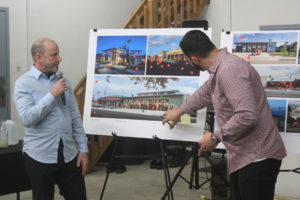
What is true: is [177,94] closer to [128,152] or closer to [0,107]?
[128,152]

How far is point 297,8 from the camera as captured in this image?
4.19m

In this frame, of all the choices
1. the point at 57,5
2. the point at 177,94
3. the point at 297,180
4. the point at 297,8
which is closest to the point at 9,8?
the point at 57,5

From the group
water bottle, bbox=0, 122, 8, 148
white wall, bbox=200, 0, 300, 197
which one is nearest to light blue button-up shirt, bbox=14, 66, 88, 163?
water bottle, bbox=0, 122, 8, 148

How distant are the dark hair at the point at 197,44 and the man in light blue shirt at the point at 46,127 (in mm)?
764

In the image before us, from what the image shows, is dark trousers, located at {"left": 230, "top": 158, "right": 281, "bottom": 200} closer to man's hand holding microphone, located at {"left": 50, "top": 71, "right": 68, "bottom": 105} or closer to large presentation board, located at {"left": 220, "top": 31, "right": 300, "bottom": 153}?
large presentation board, located at {"left": 220, "top": 31, "right": 300, "bottom": 153}

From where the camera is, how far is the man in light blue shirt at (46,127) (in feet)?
6.41

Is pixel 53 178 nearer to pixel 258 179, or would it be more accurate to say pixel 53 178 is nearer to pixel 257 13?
pixel 258 179

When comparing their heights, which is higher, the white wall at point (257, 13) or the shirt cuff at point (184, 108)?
the white wall at point (257, 13)

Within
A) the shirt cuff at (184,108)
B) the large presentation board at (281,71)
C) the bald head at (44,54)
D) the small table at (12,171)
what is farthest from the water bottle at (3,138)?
the large presentation board at (281,71)

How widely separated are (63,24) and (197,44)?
409 cm

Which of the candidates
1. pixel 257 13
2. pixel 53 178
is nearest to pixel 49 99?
pixel 53 178

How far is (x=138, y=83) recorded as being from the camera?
2670mm

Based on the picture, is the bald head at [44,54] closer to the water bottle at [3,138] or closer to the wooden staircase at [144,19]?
the water bottle at [3,138]

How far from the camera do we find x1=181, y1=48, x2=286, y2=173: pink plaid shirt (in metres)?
1.61
